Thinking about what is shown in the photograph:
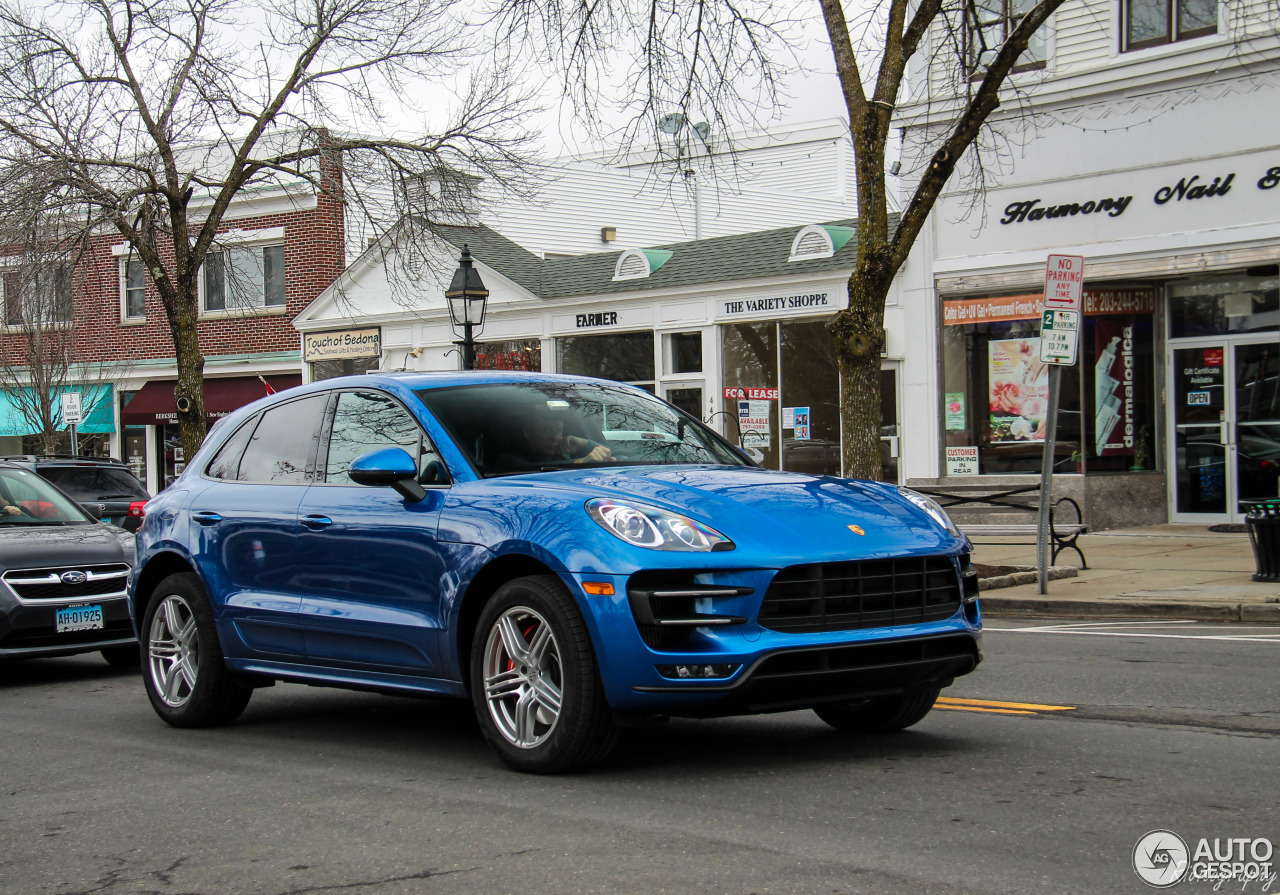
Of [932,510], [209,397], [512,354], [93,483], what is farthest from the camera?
[209,397]

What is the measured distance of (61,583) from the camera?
10.0 m

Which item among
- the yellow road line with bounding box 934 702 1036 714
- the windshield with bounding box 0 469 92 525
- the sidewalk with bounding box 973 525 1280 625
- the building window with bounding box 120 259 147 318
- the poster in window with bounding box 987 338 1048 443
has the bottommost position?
the sidewalk with bounding box 973 525 1280 625

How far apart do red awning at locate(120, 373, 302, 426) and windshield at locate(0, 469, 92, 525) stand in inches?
798

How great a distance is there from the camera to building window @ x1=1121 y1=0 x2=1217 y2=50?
18.7 metres

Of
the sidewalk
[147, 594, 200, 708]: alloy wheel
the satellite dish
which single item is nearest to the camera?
[147, 594, 200, 708]: alloy wheel

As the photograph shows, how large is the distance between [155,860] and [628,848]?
1589 mm

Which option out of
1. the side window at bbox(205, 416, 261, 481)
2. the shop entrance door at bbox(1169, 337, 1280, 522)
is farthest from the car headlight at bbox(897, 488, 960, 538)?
the shop entrance door at bbox(1169, 337, 1280, 522)

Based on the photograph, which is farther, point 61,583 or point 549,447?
point 61,583

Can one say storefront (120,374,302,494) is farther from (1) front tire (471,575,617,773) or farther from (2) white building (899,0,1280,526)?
(1) front tire (471,575,617,773)

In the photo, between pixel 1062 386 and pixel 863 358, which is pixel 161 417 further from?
pixel 863 358

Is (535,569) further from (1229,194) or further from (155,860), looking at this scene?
(1229,194)

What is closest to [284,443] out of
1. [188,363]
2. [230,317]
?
[188,363]

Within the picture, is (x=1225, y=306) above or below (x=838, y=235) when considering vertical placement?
below

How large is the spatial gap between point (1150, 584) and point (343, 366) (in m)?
20.9
